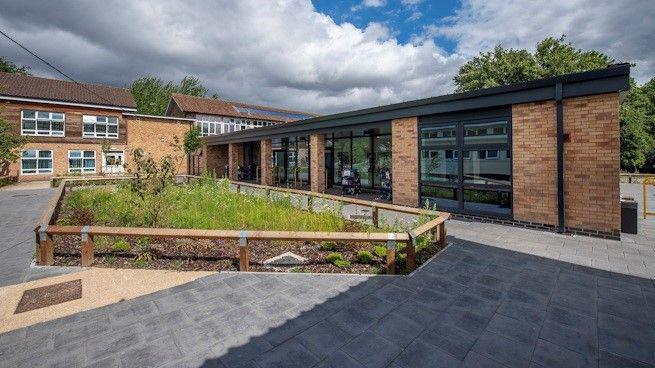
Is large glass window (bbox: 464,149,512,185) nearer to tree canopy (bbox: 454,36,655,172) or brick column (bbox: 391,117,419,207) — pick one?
brick column (bbox: 391,117,419,207)

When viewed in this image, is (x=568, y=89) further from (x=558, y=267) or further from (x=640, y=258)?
(x=558, y=267)

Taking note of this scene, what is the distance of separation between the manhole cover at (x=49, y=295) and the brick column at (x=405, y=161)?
7872mm

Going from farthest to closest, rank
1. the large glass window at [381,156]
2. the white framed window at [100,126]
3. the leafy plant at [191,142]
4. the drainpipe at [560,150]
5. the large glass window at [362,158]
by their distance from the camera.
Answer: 1. the leafy plant at [191,142]
2. the white framed window at [100,126]
3. the large glass window at [362,158]
4. the large glass window at [381,156]
5. the drainpipe at [560,150]

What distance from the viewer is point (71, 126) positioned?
22562 millimetres

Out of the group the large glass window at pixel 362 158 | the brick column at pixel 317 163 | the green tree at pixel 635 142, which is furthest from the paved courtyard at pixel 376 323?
the green tree at pixel 635 142

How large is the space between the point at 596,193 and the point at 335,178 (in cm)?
1072

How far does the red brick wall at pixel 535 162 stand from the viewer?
6559mm

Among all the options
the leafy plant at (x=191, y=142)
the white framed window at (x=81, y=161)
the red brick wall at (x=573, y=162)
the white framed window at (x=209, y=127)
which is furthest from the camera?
the white framed window at (x=209, y=127)

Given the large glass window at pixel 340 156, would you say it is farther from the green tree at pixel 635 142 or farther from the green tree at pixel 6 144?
the green tree at pixel 635 142

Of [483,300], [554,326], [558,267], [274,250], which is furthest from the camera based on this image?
[274,250]

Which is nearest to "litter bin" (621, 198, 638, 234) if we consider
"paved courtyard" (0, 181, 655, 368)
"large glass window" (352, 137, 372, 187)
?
"paved courtyard" (0, 181, 655, 368)

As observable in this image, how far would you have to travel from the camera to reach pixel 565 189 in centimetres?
639

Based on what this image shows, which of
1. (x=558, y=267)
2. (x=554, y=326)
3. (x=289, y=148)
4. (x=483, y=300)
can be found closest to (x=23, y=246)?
(x=483, y=300)

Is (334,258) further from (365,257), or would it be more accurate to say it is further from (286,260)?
(286,260)
